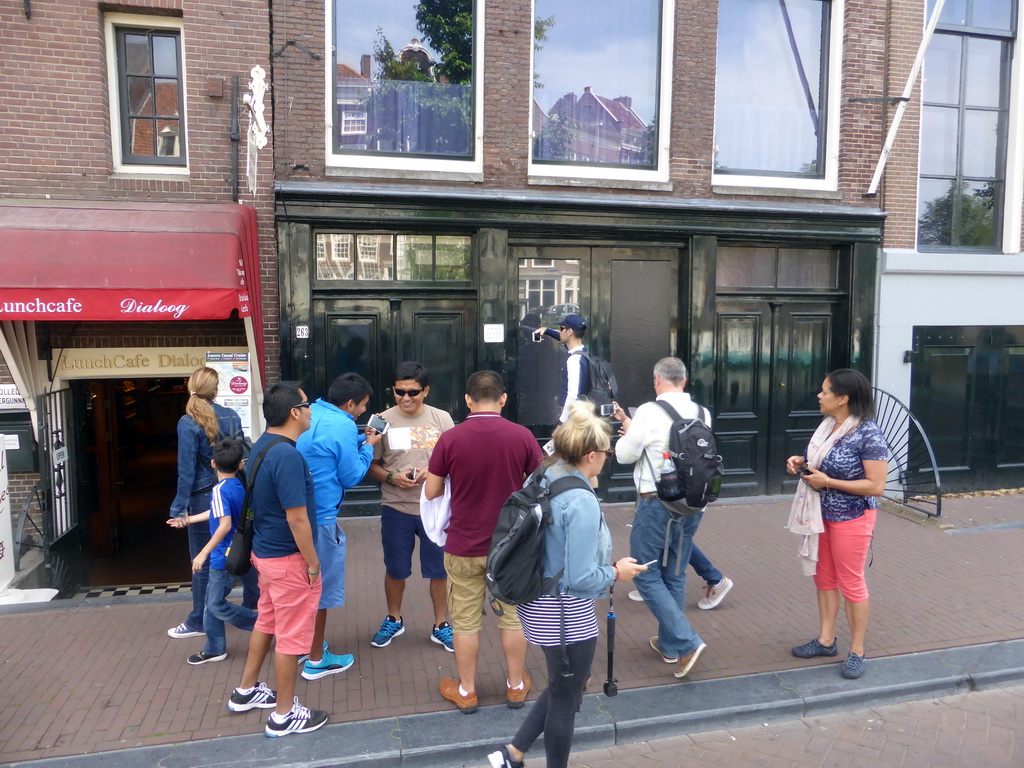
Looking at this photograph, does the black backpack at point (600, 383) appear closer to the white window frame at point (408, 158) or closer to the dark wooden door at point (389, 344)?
the dark wooden door at point (389, 344)

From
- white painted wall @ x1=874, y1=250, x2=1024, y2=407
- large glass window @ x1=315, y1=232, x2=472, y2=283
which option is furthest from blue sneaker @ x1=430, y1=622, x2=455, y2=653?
white painted wall @ x1=874, y1=250, x2=1024, y2=407

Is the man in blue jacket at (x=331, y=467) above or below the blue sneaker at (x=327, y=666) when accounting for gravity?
above

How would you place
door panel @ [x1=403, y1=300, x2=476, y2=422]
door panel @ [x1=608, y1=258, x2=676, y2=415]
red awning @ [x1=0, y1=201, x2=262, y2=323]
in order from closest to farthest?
1. red awning @ [x1=0, y1=201, x2=262, y2=323]
2. door panel @ [x1=403, y1=300, x2=476, y2=422]
3. door panel @ [x1=608, y1=258, x2=676, y2=415]

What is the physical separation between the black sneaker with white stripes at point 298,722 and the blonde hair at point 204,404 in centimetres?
192

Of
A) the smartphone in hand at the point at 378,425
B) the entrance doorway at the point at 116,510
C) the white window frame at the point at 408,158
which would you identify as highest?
the white window frame at the point at 408,158

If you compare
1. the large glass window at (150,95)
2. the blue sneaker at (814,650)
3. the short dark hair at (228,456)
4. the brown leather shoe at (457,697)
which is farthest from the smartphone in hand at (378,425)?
the large glass window at (150,95)

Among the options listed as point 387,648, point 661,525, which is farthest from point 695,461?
point 387,648

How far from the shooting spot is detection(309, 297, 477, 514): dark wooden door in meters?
7.78

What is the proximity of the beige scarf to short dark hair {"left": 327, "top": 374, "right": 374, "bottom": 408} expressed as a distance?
2.75 metres

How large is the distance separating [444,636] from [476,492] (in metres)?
1.44

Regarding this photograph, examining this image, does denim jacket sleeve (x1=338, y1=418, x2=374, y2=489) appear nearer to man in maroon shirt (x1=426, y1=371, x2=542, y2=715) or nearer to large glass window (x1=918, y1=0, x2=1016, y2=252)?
man in maroon shirt (x1=426, y1=371, x2=542, y2=715)

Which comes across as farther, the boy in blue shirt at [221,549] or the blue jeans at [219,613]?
the blue jeans at [219,613]

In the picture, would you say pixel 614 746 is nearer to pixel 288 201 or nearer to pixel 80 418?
pixel 288 201

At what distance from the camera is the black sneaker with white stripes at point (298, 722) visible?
3.93 metres
